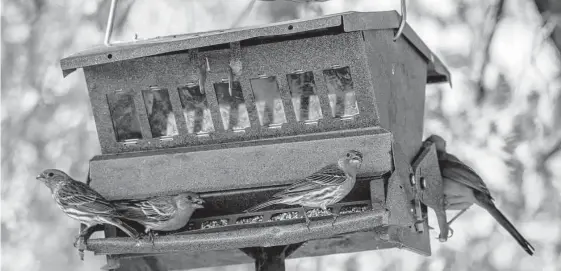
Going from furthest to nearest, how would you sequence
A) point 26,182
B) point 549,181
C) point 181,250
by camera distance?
point 26,182
point 549,181
point 181,250

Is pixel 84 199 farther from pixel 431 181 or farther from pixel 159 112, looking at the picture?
pixel 431 181

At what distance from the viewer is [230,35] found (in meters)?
4.88

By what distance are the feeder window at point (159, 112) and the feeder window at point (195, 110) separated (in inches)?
3.0

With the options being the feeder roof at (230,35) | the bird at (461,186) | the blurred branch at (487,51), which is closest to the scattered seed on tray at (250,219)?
the feeder roof at (230,35)

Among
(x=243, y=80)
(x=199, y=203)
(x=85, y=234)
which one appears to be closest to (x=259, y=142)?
(x=243, y=80)

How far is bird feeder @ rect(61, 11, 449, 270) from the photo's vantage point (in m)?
4.88

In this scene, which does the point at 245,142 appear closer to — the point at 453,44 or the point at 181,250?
the point at 181,250

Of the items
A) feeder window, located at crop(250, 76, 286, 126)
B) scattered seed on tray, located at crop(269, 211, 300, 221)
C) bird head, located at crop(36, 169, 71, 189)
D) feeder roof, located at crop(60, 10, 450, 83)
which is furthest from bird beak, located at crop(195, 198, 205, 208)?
bird head, located at crop(36, 169, 71, 189)

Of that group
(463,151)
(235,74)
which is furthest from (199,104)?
(463,151)

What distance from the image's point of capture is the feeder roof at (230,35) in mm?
4758

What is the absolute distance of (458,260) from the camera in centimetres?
786

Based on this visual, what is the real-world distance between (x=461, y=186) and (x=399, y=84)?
0.90 m

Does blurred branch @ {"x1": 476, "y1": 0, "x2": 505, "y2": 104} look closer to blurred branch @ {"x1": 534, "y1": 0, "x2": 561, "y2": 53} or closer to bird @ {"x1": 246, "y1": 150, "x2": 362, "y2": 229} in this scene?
blurred branch @ {"x1": 534, "y1": 0, "x2": 561, "y2": 53}

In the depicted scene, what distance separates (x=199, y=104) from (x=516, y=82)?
3.34 metres
